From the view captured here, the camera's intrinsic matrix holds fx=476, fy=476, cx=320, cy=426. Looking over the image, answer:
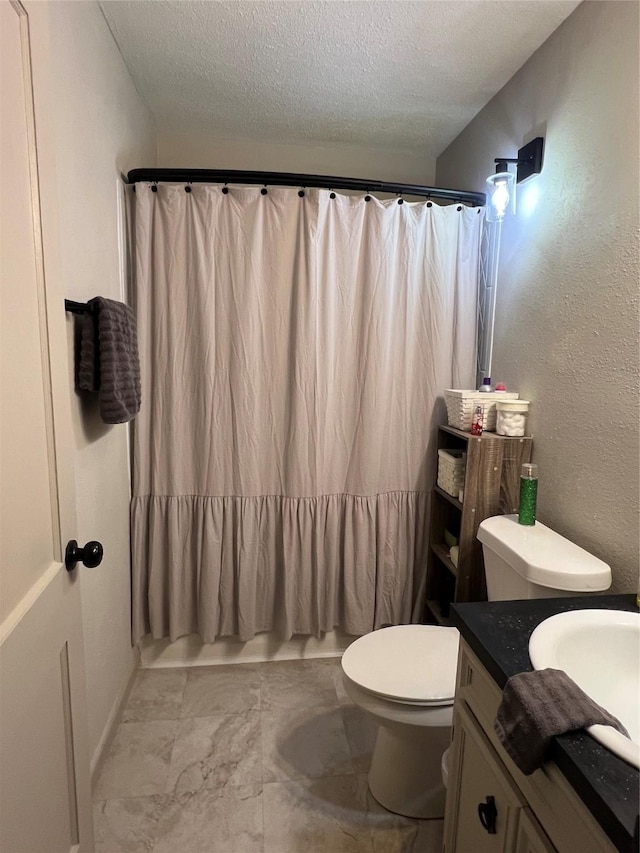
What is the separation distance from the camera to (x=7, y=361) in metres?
0.77

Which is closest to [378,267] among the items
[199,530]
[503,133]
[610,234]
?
[503,133]

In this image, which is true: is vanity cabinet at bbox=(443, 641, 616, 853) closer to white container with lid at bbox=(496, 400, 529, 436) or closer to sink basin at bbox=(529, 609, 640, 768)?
sink basin at bbox=(529, 609, 640, 768)

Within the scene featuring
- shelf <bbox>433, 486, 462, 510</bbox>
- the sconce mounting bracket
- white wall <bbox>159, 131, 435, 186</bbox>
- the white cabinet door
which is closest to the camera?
the white cabinet door

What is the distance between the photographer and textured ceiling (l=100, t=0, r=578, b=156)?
1.45 metres

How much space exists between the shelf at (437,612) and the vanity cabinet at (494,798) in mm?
917

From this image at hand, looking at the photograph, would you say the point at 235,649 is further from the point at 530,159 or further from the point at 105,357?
the point at 530,159

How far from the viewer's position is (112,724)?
1.71 m

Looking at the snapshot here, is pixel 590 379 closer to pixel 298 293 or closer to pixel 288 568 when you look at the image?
pixel 298 293

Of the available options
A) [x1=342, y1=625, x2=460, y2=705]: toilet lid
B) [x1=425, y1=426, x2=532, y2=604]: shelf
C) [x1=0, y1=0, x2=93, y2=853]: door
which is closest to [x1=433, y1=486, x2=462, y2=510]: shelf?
[x1=425, y1=426, x2=532, y2=604]: shelf

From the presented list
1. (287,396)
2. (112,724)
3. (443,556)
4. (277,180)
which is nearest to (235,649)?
(112,724)

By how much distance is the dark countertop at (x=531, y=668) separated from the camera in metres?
0.60

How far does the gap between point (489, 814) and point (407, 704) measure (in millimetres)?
426

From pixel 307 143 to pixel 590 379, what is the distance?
1.77 m

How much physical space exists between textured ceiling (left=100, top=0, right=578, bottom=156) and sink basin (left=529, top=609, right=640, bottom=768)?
169cm
